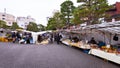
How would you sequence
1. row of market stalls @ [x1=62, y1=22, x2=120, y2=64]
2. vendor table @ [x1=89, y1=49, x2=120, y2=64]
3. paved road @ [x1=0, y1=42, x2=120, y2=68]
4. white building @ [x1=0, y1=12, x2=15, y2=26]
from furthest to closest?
white building @ [x1=0, y1=12, x2=15, y2=26] → row of market stalls @ [x1=62, y1=22, x2=120, y2=64] → vendor table @ [x1=89, y1=49, x2=120, y2=64] → paved road @ [x1=0, y1=42, x2=120, y2=68]

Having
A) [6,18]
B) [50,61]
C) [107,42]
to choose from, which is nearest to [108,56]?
[50,61]

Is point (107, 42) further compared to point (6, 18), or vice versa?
point (6, 18)

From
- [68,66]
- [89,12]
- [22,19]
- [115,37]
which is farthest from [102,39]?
[22,19]

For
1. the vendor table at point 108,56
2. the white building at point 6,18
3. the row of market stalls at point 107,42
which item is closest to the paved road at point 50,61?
the vendor table at point 108,56

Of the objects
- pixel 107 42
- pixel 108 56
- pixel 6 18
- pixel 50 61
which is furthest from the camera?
pixel 6 18

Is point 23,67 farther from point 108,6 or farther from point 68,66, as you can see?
point 108,6

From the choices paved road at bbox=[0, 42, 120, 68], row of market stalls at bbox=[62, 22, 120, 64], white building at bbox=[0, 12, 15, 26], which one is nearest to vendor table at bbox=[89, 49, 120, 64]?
row of market stalls at bbox=[62, 22, 120, 64]

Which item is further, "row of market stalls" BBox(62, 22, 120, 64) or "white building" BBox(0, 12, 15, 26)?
"white building" BBox(0, 12, 15, 26)

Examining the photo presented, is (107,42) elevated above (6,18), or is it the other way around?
(6,18)

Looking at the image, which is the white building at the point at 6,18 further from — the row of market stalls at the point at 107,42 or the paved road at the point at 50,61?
the paved road at the point at 50,61

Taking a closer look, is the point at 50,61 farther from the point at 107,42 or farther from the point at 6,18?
the point at 6,18

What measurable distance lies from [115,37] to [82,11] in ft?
38.4

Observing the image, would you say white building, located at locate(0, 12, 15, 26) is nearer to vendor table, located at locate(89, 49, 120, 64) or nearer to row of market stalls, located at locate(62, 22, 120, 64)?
row of market stalls, located at locate(62, 22, 120, 64)

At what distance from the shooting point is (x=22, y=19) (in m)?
150
